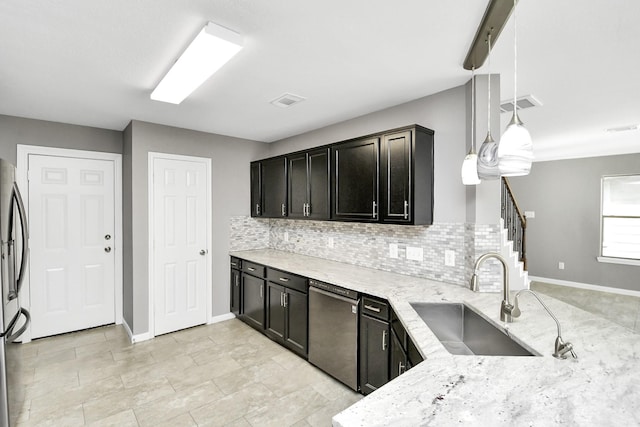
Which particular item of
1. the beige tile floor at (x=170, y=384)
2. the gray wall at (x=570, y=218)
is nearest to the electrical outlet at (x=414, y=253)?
the beige tile floor at (x=170, y=384)

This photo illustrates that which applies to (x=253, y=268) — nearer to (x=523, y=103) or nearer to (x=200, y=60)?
(x=200, y=60)

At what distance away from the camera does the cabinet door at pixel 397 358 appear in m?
2.05

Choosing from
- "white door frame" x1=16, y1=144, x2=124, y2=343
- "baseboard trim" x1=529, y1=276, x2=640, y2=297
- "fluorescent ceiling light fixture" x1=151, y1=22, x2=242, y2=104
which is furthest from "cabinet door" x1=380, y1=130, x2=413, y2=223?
"baseboard trim" x1=529, y1=276, x2=640, y2=297

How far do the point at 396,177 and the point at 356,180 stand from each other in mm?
466

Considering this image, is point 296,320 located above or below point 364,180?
below

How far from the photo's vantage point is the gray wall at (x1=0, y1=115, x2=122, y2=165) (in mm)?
3379

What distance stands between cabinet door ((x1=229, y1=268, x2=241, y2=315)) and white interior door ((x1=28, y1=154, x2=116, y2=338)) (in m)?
1.50

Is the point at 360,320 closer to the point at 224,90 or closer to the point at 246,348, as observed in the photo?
the point at 246,348

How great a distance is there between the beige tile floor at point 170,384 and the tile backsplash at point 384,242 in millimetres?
1217

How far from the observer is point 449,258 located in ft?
8.63

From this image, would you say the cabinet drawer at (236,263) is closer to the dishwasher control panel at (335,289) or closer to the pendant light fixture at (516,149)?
the dishwasher control panel at (335,289)

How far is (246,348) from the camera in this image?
3.45m

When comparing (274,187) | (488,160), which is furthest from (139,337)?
(488,160)

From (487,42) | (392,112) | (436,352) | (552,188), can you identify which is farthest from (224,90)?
(552,188)
